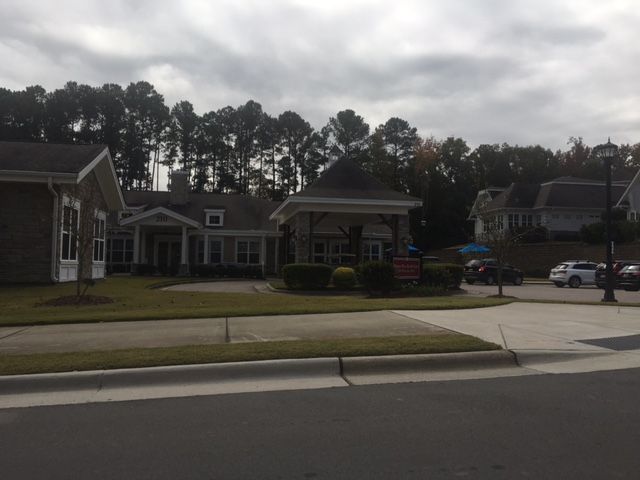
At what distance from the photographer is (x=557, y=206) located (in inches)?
2034

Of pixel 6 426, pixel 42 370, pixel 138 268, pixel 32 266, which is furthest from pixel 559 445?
pixel 138 268

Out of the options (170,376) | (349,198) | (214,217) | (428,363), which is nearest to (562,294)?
(349,198)

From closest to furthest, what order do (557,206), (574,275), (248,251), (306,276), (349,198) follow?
(306,276), (349,198), (574,275), (248,251), (557,206)

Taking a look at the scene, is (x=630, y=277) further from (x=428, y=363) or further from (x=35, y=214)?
(x=35, y=214)

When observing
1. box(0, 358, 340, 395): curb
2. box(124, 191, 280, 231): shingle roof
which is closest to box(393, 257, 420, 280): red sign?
box(0, 358, 340, 395): curb

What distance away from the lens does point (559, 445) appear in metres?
4.66

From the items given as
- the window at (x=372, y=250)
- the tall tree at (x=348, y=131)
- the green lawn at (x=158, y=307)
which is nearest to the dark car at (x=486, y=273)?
the window at (x=372, y=250)

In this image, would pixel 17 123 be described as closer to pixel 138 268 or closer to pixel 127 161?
pixel 127 161

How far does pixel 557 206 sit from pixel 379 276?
37.0m

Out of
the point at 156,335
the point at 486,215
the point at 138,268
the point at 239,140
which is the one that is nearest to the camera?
the point at 156,335

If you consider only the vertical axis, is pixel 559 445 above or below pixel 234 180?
below

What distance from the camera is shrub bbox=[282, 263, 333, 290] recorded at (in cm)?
2273

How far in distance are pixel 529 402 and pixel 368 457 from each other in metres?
2.38

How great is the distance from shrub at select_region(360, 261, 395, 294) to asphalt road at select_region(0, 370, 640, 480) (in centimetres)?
1391
